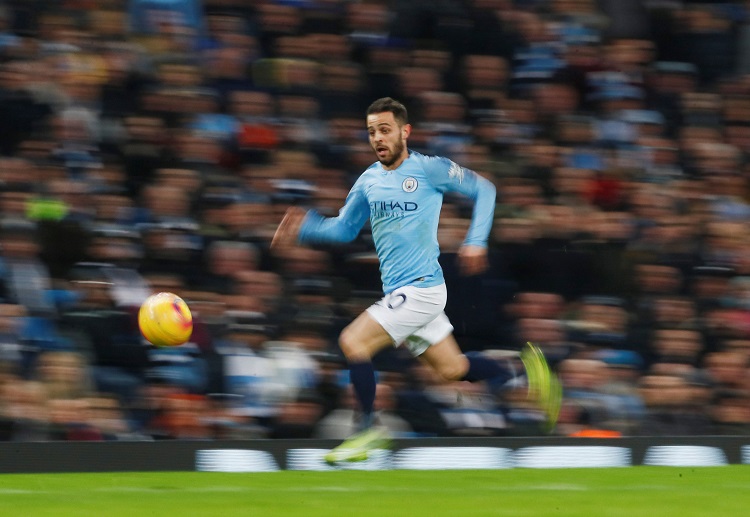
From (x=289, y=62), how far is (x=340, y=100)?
549mm

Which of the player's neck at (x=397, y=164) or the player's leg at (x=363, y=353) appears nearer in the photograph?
the player's leg at (x=363, y=353)

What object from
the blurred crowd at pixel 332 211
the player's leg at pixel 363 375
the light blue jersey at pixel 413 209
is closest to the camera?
the player's leg at pixel 363 375

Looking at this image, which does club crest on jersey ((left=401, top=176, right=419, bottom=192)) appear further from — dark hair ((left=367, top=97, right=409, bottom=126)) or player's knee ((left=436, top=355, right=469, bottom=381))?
player's knee ((left=436, top=355, right=469, bottom=381))

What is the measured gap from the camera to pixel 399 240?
7.25 metres

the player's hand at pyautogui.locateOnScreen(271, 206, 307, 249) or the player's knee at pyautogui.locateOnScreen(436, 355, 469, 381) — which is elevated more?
the player's hand at pyautogui.locateOnScreen(271, 206, 307, 249)

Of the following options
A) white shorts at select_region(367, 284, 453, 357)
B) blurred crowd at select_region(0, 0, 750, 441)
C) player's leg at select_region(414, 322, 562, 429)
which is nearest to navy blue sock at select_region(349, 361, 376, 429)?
white shorts at select_region(367, 284, 453, 357)

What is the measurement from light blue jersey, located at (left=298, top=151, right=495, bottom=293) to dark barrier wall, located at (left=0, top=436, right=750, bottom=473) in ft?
4.43

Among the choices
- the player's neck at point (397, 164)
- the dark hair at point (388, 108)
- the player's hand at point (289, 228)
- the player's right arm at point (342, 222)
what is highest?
the dark hair at point (388, 108)

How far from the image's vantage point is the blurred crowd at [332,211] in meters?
8.59

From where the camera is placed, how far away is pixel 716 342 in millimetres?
9773

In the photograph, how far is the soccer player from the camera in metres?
7.09

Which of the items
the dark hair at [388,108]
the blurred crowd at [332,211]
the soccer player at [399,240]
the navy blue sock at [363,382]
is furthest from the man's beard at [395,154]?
the blurred crowd at [332,211]

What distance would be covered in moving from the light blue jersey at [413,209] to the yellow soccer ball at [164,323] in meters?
1.01

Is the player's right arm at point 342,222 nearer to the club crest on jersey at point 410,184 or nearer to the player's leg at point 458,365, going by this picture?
the club crest on jersey at point 410,184
